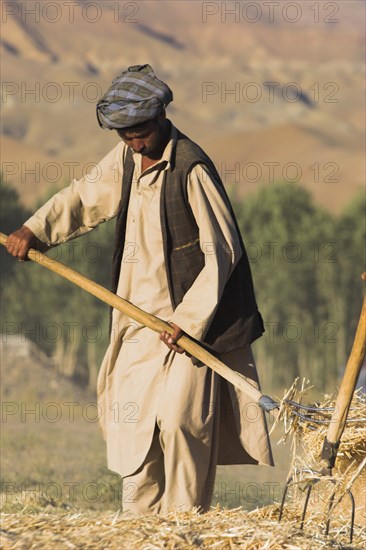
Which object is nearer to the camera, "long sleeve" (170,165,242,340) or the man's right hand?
"long sleeve" (170,165,242,340)

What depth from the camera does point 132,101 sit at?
5.29 meters

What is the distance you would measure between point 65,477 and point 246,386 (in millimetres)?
4741

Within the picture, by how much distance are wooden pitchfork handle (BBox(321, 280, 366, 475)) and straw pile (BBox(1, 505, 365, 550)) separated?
2.11ft

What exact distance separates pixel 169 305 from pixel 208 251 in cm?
37

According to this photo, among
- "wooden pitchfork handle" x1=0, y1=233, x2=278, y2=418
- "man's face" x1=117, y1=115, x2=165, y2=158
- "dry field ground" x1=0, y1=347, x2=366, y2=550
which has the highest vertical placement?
"man's face" x1=117, y1=115, x2=165, y2=158

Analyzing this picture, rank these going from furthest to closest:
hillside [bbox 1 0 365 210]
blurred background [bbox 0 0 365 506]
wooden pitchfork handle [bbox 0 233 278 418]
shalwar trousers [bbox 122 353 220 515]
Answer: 1. hillside [bbox 1 0 365 210]
2. blurred background [bbox 0 0 365 506]
3. shalwar trousers [bbox 122 353 220 515]
4. wooden pitchfork handle [bbox 0 233 278 418]

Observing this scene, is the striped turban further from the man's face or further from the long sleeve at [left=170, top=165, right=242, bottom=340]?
the long sleeve at [left=170, top=165, right=242, bottom=340]

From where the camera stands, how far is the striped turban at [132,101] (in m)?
5.27

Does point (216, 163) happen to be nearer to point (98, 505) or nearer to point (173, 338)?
point (98, 505)

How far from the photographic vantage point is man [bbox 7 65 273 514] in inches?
210

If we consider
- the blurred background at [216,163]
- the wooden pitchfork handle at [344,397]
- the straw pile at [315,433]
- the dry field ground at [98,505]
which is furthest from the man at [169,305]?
the blurred background at [216,163]

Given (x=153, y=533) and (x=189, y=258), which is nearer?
(x=153, y=533)

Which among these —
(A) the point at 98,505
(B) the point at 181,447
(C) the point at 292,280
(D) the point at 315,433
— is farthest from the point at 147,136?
(C) the point at 292,280

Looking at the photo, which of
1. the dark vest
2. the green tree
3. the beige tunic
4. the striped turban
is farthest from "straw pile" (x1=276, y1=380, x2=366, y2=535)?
the green tree
